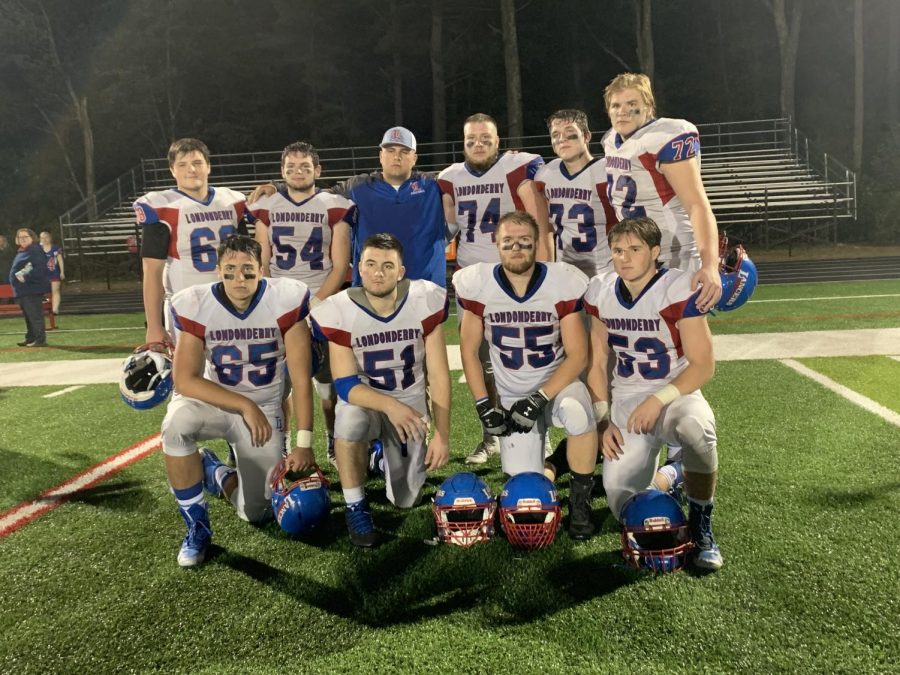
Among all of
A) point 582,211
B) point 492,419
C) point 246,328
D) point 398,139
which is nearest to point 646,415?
point 492,419

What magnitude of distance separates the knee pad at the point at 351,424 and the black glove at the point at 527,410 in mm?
757

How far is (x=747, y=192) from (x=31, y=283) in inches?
757

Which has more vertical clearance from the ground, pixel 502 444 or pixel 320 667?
pixel 502 444

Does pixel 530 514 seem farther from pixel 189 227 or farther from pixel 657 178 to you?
pixel 189 227

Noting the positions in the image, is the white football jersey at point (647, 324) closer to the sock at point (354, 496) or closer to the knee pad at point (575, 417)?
the knee pad at point (575, 417)

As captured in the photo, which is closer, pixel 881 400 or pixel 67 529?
pixel 67 529

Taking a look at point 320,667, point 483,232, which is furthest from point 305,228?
point 320,667

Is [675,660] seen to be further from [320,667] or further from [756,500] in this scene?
[756,500]

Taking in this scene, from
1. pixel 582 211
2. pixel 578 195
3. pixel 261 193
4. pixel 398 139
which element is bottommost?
pixel 582 211

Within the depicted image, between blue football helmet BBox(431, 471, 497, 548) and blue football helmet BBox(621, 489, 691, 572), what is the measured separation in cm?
65

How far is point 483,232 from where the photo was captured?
4.86 metres

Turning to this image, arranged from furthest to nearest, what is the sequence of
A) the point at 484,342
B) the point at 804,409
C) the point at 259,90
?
the point at 259,90, the point at 804,409, the point at 484,342

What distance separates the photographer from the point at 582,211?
4.47 m

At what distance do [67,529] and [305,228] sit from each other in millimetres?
2310
